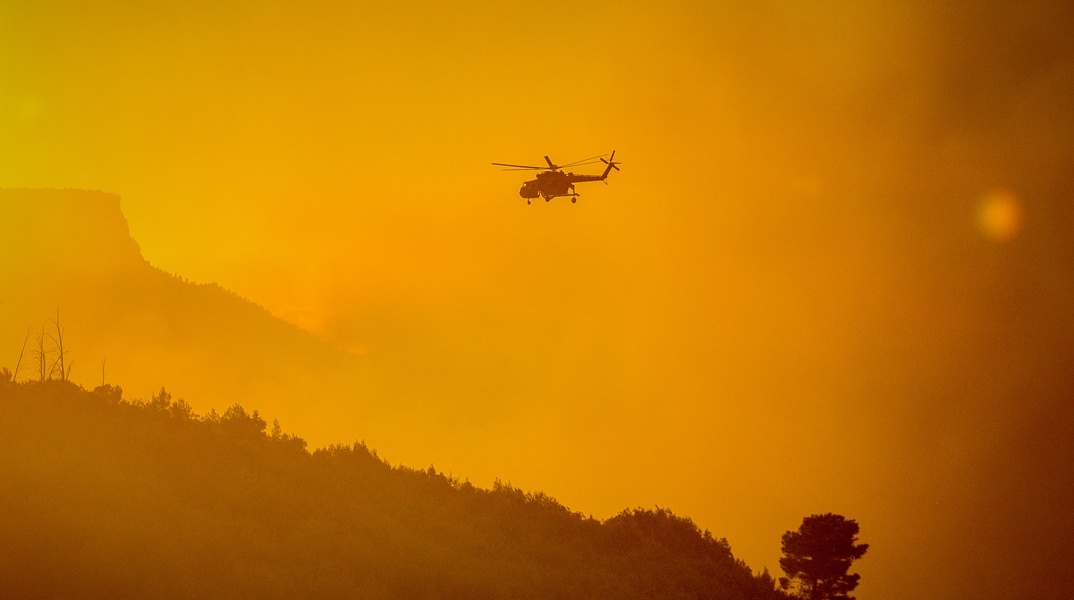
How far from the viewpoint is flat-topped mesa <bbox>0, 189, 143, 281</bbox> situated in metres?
108

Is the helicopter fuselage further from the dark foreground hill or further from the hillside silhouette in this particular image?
the hillside silhouette

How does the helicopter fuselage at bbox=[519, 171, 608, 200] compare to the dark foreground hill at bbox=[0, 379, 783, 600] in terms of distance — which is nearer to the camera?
the dark foreground hill at bbox=[0, 379, 783, 600]

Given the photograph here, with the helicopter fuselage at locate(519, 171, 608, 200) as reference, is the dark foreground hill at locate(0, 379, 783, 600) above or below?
below

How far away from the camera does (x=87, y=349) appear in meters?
101

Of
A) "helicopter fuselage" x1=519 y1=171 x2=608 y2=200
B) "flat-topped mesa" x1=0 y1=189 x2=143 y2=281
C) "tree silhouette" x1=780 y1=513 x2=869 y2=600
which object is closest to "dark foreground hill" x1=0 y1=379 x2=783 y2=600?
"tree silhouette" x1=780 y1=513 x2=869 y2=600

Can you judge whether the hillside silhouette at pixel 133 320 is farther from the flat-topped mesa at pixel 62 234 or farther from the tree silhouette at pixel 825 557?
the tree silhouette at pixel 825 557

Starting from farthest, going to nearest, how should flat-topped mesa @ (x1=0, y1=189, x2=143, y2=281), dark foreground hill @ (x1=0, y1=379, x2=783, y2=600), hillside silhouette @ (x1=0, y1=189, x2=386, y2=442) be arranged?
flat-topped mesa @ (x1=0, y1=189, x2=143, y2=281), hillside silhouette @ (x1=0, y1=189, x2=386, y2=442), dark foreground hill @ (x1=0, y1=379, x2=783, y2=600)

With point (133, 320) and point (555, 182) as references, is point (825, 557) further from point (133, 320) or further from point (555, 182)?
point (133, 320)

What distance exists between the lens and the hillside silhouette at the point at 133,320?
102 metres

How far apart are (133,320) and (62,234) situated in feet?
59.6

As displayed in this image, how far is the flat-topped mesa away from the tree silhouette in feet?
329

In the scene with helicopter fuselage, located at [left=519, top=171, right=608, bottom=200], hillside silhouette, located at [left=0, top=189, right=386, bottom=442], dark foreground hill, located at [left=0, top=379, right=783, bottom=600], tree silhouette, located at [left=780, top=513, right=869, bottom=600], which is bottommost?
dark foreground hill, located at [left=0, top=379, right=783, bottom=600]

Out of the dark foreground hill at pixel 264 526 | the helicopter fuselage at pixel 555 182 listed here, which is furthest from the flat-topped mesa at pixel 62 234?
the helicopter fuselage at pixel 555 182

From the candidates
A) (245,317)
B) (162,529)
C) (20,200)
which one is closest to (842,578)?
(162,529)
